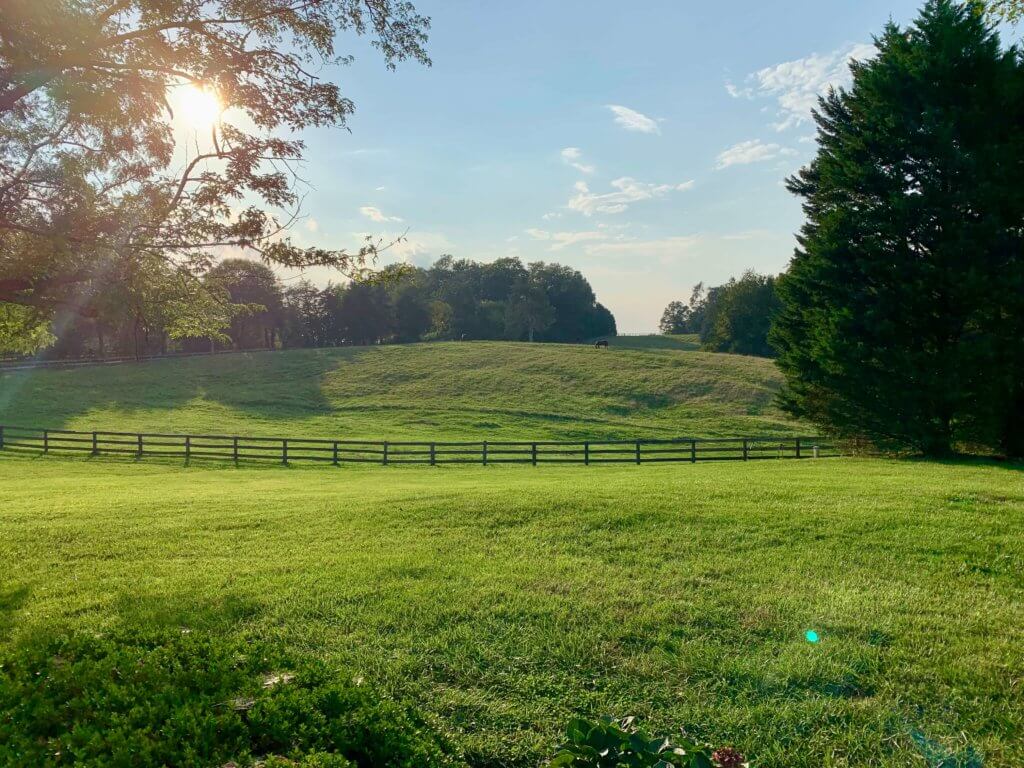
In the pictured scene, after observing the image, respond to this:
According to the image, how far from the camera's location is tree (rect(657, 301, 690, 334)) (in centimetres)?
16465

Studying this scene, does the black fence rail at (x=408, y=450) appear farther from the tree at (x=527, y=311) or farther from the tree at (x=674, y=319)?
the tree at (x=674, y=319)

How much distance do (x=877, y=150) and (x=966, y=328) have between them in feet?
23.7

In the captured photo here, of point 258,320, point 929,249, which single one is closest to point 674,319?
point 258,320

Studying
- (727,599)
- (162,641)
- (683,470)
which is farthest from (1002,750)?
(683,470)

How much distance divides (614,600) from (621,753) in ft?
10.2

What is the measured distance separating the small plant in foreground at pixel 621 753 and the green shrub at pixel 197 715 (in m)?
1.01

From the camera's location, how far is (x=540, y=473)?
70.4 feet

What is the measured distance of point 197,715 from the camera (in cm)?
417

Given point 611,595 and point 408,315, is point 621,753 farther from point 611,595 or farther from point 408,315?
point 408,315

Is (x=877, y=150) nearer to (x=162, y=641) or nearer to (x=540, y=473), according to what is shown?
(x=540, y=473)

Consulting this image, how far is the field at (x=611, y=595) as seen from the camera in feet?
14.9

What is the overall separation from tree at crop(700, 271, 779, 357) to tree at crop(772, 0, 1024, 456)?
197 feet

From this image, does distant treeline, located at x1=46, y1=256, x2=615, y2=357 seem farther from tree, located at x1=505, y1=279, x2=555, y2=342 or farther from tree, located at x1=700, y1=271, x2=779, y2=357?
tree, located at x1=700, y1=271, x2=779, y2=357

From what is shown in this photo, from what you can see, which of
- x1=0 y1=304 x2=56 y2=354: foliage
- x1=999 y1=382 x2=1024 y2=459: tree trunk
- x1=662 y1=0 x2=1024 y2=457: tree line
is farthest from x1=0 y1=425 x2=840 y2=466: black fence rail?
x1=0 y1=304 x2=56 y2=354: foliage
